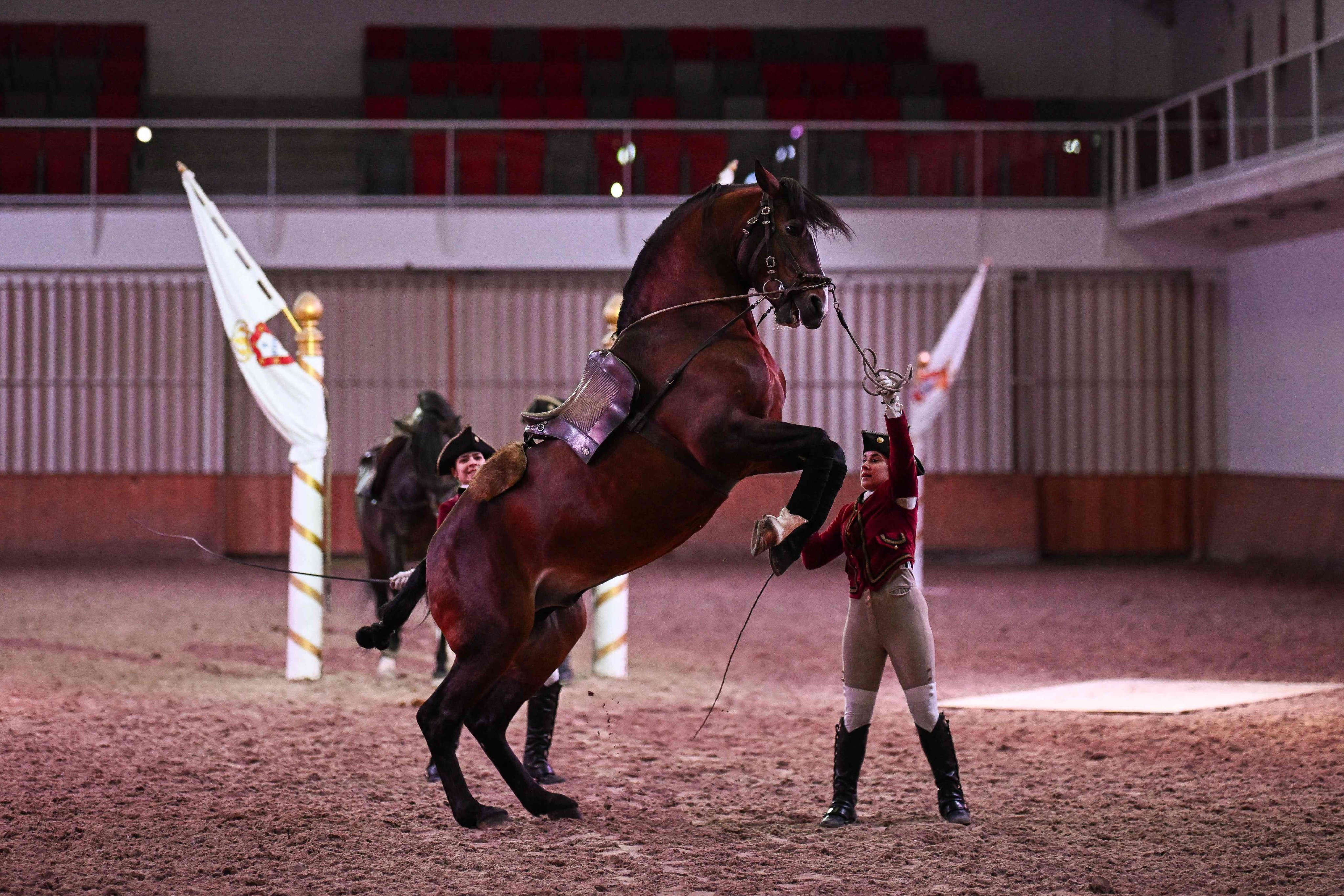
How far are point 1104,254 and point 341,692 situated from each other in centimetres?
1298

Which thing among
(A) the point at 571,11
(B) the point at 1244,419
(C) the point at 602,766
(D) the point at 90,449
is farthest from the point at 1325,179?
(D) the point at 90,449

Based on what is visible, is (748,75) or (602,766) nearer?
(602,766)

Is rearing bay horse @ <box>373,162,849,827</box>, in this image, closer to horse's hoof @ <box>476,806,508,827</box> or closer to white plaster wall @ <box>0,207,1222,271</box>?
horse's hoof @ <box>476,806,508,827</box>

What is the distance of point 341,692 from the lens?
28.6 feet

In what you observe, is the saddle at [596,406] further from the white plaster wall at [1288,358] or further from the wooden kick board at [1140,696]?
the white plaster wall at [1288,358]

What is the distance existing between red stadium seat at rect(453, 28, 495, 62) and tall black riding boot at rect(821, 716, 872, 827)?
694 inches

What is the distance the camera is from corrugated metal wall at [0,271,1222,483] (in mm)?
18453

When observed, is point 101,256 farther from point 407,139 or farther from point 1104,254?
point 1104,254

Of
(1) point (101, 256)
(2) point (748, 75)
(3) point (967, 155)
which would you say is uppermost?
(2) point (748, 75)

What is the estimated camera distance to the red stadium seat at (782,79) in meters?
20.3

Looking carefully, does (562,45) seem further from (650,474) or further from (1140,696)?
(650,474)

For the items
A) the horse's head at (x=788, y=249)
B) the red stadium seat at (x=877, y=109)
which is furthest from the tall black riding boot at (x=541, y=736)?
the red stadium seat at (x=877, y=109)

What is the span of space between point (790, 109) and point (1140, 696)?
13.4m

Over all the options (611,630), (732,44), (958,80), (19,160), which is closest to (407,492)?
(611,630)
